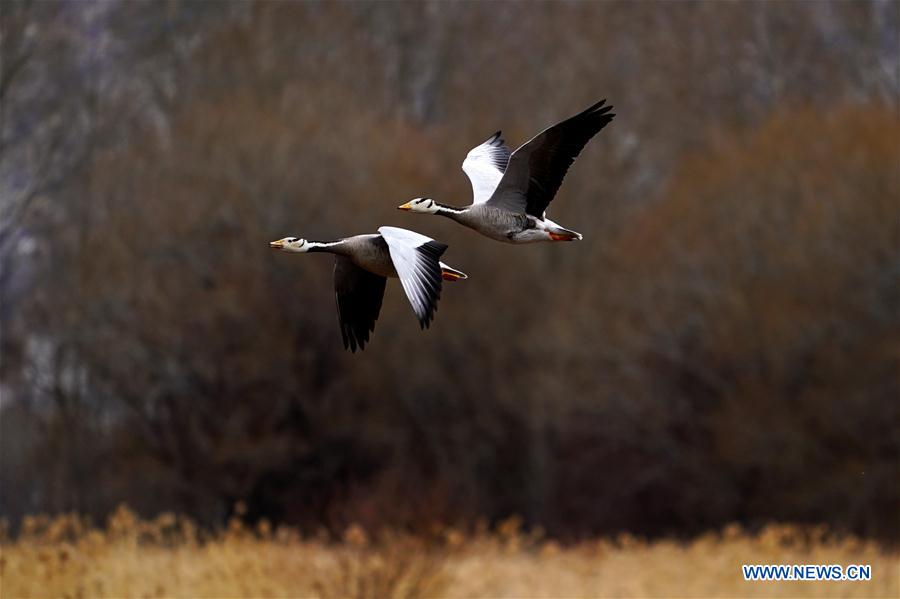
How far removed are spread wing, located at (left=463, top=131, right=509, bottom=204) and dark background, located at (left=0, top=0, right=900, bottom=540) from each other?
12898 mm

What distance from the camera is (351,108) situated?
3062cm

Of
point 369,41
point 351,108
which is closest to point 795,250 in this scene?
point 351,108

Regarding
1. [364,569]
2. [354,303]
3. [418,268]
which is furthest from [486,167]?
[364,569]

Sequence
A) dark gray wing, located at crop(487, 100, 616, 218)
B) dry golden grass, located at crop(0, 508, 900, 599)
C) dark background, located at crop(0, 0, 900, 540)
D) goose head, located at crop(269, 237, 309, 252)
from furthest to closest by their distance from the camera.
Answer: dark background, located at crop(0, 0, 900, 540) < dry golden grass, located at crop(0, 508, 900, 599) < dark gray wing, located at crop(487, 100, 616, 218) < goose head, located at crop(269, 237, 309, 252)

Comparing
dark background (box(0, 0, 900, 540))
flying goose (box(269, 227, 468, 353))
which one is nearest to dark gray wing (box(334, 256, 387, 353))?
flying goose (box(269, 227, 468, 353))

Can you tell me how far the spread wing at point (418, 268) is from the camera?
30.9ft

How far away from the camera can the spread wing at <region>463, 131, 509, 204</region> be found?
11.3 metres

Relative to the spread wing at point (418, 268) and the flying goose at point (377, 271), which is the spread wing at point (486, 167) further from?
the spread wing at point (418, 268)

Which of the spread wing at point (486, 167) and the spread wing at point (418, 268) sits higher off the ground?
the spread wing at point (486, 167)

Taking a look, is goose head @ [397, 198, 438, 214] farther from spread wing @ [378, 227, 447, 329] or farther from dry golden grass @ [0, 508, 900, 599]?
dry golden grass @ [0, 508, 900, 599]

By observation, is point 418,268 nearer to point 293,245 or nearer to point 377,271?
point 377,271

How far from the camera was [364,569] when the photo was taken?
1322 cm
